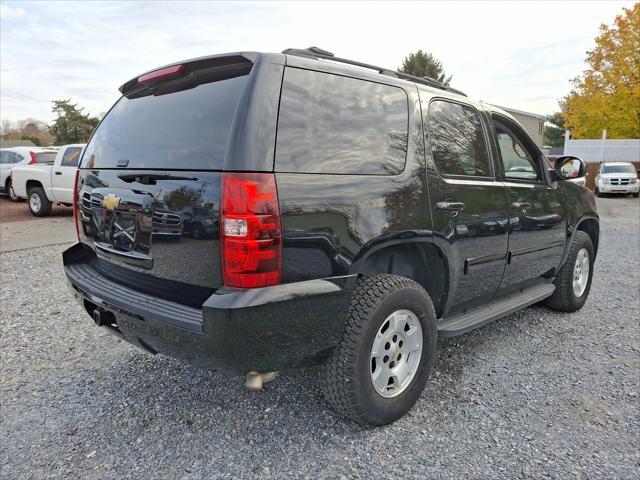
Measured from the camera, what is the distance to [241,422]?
2666 millimetres

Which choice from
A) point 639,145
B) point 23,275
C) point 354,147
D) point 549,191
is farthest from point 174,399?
point 639,145

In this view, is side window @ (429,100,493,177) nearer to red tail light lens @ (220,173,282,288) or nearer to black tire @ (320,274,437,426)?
black tire @ (320,274,437,426)

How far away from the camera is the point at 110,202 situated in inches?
99.2

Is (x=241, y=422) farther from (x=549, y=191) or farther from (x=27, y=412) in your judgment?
(x=549, y=191)

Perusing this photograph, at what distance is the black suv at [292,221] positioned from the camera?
2.05m

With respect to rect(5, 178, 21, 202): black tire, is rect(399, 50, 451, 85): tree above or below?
above

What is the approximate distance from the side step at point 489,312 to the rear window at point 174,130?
5.83 feet

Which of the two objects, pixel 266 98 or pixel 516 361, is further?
pixel 516 361

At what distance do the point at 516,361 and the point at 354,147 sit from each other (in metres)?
2.17

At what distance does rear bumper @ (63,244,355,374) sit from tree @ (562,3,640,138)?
31.0 m

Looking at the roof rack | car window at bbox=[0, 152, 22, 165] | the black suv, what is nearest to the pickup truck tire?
car window at bbox=[0, 152, 22, 165]

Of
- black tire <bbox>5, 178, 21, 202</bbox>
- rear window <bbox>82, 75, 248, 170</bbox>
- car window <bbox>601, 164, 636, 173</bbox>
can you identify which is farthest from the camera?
car window <bbox>601, 164, 636, 173</bbox>

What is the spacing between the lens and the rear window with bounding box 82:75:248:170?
7.09 feet

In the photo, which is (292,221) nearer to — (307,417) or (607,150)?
(307,417)
